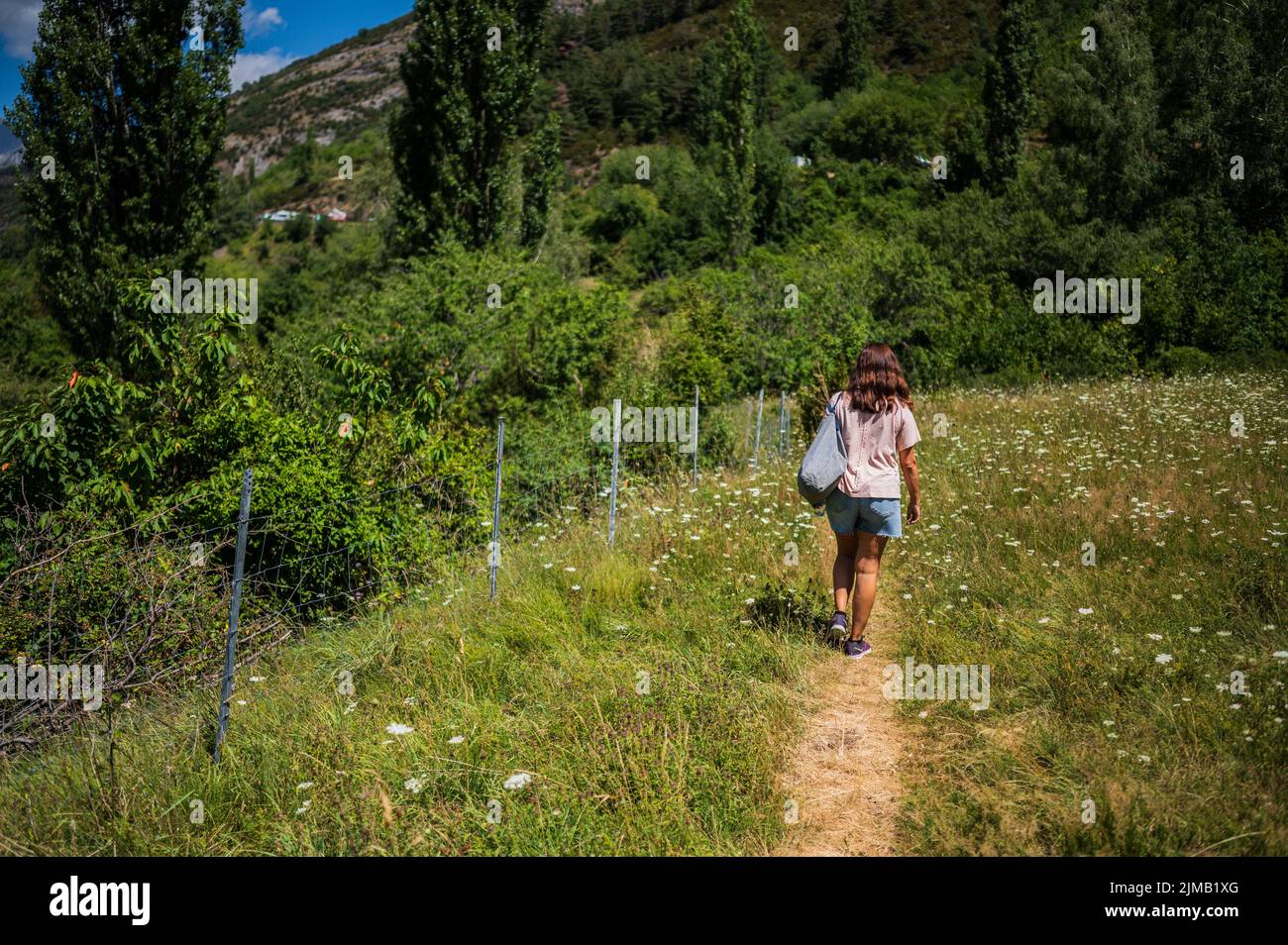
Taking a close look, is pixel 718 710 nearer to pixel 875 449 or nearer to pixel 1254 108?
pixel 875 449

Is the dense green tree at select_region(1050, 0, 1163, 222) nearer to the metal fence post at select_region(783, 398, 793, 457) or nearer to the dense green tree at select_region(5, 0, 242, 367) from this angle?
the metal fence post at select_region(783, 398, 793, 457)

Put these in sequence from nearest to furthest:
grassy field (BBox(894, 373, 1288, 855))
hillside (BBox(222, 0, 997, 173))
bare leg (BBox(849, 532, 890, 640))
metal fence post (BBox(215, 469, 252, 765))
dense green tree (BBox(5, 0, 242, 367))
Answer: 1. grassy field (BBox(894, 373, 1288, 855))
2. metal fence post (BBox(215, 469, 252, 765))
3. bare leg (BBox(849, 532, 890, 640))
4. dense green tree (BBox(5, 0, 242, 367))
5. hillside (BBox(222, 0, 997, 173))

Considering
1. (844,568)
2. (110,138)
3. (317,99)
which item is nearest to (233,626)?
(844,568)

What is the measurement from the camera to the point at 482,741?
12.6 feet

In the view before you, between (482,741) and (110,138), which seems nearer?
(482,741)

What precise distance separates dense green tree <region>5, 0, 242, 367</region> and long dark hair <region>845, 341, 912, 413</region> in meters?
13.6

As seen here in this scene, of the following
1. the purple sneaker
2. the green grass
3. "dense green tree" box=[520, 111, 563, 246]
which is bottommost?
the green grass

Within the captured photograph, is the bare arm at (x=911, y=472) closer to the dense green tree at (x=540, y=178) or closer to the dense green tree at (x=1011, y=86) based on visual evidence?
the dense green tree at (x=540, y=178)

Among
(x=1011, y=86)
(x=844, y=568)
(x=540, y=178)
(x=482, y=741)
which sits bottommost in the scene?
(x=482, y=741)

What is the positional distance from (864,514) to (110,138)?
51.5ft

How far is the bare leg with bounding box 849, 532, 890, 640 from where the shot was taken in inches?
180

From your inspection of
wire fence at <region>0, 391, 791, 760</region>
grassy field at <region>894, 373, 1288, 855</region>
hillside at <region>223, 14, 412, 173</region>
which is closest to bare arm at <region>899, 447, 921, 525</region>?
grassy field at <region>894, 373, 1288, 855</region>
